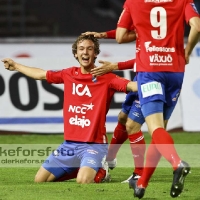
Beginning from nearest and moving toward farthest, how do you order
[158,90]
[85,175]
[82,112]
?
[158,90]
[85,175]
[82,112]

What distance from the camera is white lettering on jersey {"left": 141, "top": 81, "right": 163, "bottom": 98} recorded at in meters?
6.06

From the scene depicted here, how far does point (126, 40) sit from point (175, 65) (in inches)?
19.1

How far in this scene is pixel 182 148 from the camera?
423 inches

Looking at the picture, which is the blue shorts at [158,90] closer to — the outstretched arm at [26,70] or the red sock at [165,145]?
the red sock at [165,145]

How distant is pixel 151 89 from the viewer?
19.9 feet

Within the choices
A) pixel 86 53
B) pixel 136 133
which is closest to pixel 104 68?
Result: pixel 86 53

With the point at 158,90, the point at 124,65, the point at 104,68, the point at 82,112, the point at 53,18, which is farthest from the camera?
the point at 53,18

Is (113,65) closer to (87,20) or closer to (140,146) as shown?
(140,146)

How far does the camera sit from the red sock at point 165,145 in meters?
5.86

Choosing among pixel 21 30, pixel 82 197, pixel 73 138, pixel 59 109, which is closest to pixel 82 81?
pixel 73 138

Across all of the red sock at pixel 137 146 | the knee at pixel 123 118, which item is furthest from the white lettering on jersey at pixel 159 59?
the knee at pixel 123 118

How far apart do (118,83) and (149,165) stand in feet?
4.96

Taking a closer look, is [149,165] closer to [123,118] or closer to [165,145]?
[165,145]

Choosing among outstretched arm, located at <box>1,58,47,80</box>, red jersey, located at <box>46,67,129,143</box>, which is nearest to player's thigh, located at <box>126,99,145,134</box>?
red jersey, located at <box>46,67,129,143</box>
